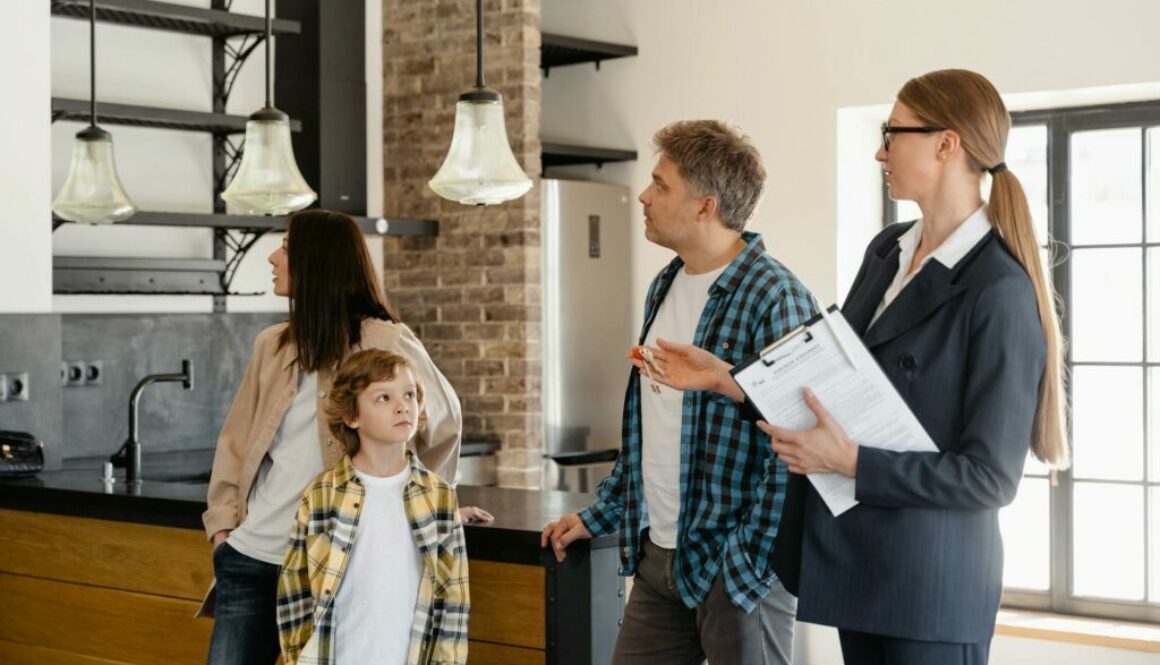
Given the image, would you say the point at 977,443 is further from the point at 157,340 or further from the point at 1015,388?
the point at 157,340

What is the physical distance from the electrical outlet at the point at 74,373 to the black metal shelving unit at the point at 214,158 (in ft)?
0.80

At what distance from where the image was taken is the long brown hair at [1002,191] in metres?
1.89

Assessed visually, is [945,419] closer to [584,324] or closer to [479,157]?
[479,157]

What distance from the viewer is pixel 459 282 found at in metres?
5.86

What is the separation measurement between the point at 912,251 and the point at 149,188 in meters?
3.77

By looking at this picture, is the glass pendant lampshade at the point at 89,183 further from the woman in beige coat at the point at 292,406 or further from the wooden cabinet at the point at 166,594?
the woman in beige coat at the point at 292,406

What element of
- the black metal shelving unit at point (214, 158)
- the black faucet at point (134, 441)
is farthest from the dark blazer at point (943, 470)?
the black metal shelving unit at point (214, 158)

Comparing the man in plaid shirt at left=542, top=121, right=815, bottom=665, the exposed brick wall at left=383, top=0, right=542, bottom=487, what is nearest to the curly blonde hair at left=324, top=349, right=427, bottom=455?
the man in plaid shirt at left=542, top=121, right=815, bottom=665

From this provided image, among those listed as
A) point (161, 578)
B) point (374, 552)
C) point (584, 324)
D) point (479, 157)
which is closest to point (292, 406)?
point (374, 552)

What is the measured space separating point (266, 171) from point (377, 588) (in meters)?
1.30

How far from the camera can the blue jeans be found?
9.48 ft

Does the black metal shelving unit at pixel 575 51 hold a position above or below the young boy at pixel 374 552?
above

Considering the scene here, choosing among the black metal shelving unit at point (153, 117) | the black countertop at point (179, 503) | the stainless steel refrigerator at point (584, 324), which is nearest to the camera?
the black countertop at point (179, 503)

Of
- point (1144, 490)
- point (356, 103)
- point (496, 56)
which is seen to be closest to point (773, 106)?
point (496, 56)
